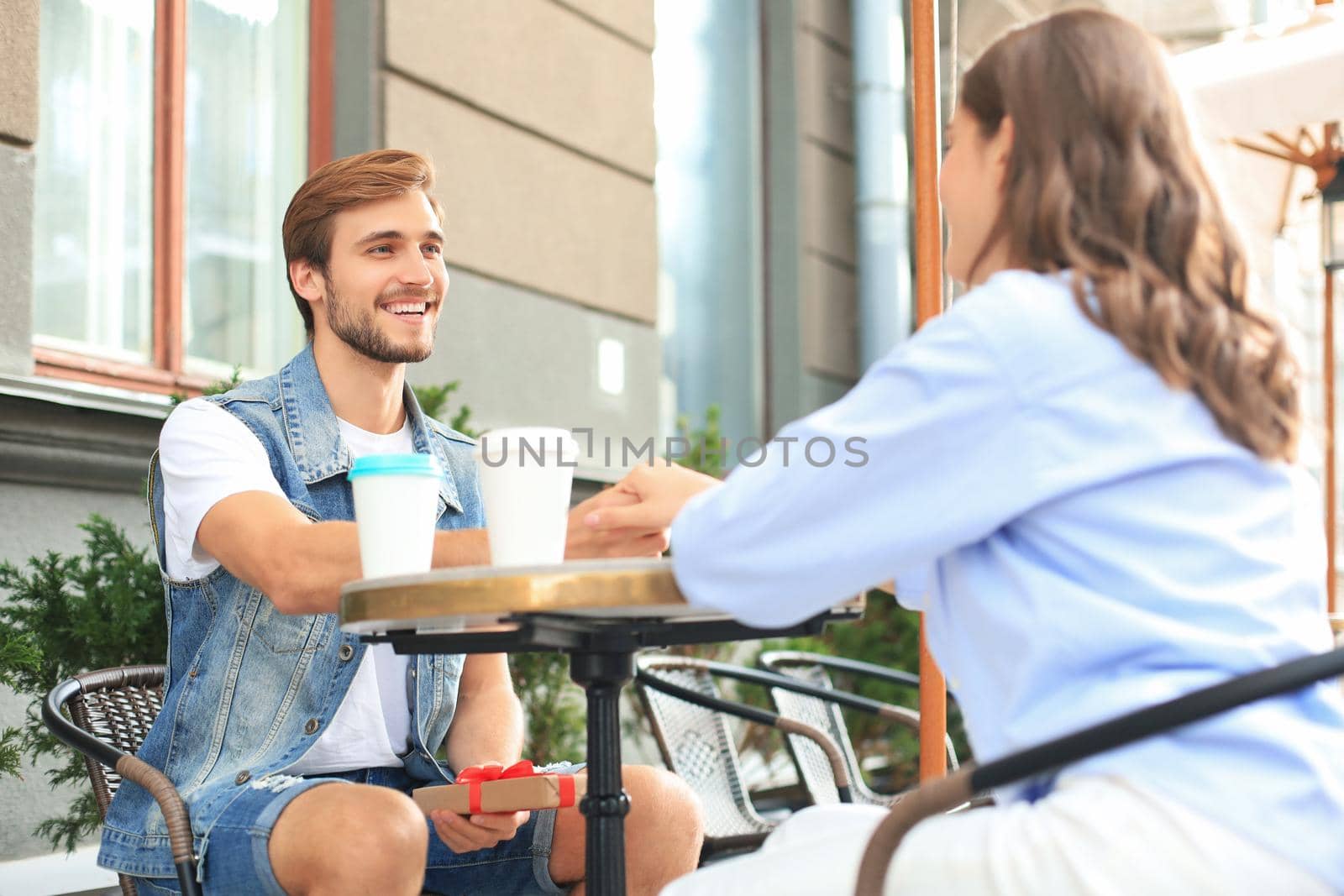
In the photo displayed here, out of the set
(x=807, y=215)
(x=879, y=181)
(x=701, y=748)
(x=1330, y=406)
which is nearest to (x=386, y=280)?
(x=701, y=748)

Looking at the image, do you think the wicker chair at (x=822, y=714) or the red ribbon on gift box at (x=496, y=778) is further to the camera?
the wicker chair at (x=822, y=714)

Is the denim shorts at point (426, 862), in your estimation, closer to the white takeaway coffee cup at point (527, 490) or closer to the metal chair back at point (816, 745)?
the white takeaway coffee cup at point (527, 490)

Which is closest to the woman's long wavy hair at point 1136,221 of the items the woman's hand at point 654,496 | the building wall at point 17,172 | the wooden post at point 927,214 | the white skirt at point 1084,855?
the white skirt at point 1084,855

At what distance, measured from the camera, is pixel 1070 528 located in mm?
1248

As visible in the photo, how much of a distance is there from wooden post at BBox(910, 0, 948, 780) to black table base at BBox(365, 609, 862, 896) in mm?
793

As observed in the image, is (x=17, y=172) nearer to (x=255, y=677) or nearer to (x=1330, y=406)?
(x=255, y=677)

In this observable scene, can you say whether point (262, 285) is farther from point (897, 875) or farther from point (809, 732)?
point (897, 875)

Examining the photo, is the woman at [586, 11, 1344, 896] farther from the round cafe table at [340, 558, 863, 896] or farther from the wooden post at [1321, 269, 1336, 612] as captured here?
the wooden post at [1321, 269, 1336, 612]

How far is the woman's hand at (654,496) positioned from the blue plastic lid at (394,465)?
0.73ft

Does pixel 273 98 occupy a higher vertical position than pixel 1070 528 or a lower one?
higher

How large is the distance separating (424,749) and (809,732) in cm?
110

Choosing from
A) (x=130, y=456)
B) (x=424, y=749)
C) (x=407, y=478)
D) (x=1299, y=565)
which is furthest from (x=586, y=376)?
(x=1299, y=565)

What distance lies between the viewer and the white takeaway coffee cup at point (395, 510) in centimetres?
168

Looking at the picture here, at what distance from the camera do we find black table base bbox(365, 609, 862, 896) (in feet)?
5.92
